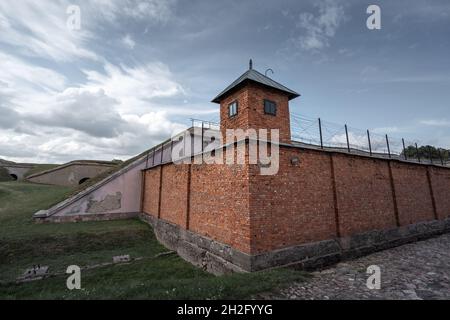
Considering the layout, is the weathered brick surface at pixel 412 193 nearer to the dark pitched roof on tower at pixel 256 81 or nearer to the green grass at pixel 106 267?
the dark pitched roof on tower at pixel 256 81

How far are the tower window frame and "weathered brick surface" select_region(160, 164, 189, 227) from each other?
330cm

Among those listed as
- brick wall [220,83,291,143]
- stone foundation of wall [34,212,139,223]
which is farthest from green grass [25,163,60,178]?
brick wall [220,83,291,143]

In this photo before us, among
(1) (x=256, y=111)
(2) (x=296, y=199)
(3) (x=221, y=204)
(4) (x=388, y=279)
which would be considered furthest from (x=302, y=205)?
(1) (x=256, y=111)

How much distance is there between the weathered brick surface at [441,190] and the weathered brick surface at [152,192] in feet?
52.1

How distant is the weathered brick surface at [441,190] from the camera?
1215 centimetres

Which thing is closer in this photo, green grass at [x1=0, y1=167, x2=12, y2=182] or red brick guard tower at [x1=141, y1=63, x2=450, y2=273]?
red brick guard tower at [x1=141, y1=63, x2=450, y2=273]

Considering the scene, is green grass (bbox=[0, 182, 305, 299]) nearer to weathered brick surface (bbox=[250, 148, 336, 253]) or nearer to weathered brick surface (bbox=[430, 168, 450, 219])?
weathered brick surface (bbox=[250, 148, 336, 253])

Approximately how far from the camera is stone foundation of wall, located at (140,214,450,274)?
19.9ft

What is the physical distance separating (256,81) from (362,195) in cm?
652

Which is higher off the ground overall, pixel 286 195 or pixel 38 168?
pixel 38 168

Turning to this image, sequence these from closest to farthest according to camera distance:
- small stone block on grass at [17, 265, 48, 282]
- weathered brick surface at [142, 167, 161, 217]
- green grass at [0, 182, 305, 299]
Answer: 1. green grass at [0, 182, 305, 299]
2. small stone block on grass at [17, 265, 48, 282]
3. weathered brick surface at [142, 167, 161, 217]

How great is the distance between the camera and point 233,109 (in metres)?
10.4

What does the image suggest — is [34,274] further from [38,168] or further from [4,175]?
[4,175]

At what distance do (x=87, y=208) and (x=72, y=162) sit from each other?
18944mm
